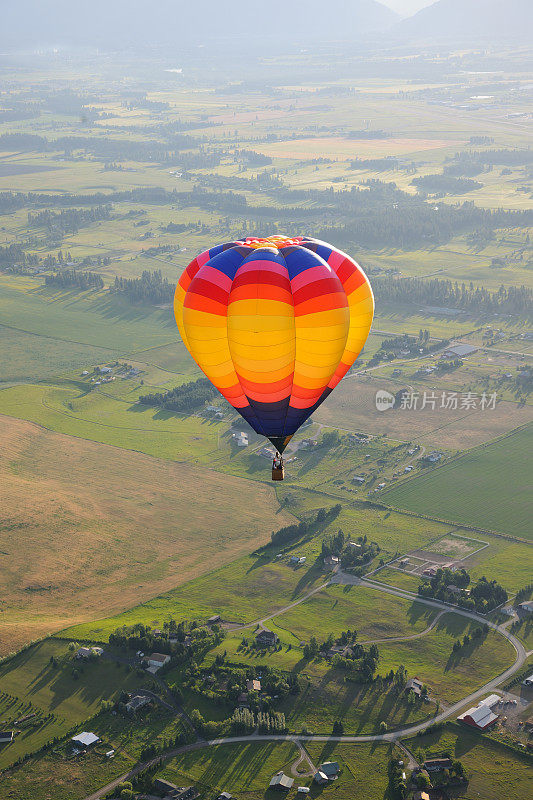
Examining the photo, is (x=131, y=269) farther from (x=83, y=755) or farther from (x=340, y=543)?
(x=83, y=755)

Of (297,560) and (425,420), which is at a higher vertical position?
(425,420)

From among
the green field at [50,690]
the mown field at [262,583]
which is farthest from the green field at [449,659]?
the green field at [50,690]

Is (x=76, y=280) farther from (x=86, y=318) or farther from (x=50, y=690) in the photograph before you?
(x=50, y=690)

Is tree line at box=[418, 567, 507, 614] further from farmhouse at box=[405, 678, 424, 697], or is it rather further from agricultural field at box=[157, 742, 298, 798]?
agricultural field at box=[157, 742, 298, 798]

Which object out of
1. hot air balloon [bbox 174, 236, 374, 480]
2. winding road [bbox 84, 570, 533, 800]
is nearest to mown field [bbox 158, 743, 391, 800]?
winding road [bbox 84, 570, 533, 800]

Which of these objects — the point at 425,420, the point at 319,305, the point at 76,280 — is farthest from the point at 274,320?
the point at 76,280

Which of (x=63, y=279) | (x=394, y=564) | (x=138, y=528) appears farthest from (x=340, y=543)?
(x=63, y=279)

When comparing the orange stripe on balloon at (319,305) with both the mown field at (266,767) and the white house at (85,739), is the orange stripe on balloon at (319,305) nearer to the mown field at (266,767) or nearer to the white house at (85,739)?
the mown field at (266,767)
